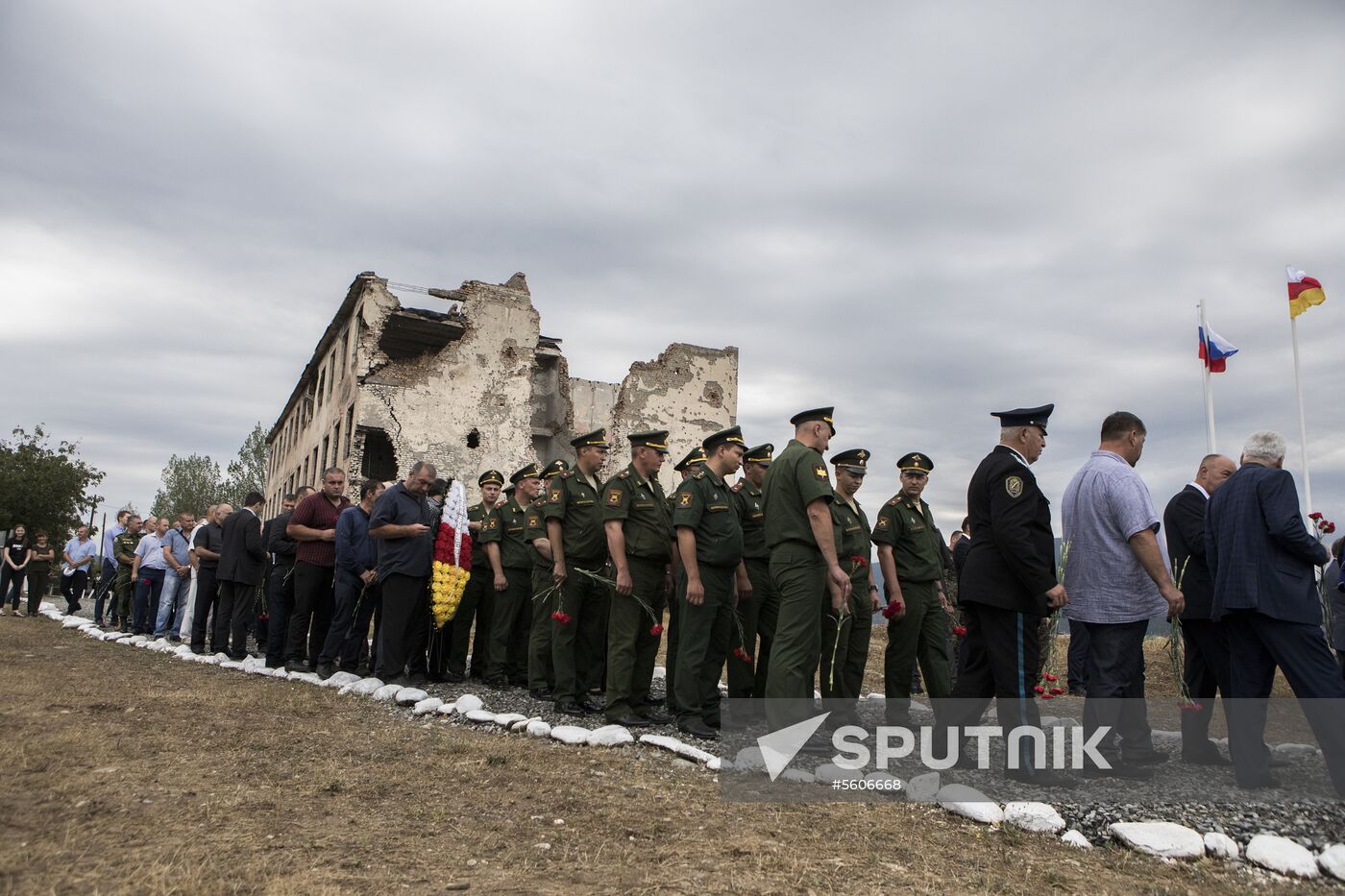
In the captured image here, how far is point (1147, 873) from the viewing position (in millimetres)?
3562

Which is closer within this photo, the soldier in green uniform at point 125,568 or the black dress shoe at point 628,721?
the black dress shoe at point 628,721

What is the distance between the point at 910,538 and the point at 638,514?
205 cm

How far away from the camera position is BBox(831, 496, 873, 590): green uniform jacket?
21.4 ft

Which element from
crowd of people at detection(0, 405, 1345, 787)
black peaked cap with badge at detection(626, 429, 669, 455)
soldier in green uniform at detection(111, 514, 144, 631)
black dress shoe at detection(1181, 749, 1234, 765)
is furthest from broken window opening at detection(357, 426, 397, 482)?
black dress shoe at detection(1181, 749, 1234, 765)

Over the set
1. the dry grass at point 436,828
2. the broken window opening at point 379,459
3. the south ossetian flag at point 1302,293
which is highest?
the south ossetian flag at point 1302,293

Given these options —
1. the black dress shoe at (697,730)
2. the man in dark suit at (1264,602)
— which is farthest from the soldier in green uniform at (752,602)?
the man in dark suit at (1264,602)

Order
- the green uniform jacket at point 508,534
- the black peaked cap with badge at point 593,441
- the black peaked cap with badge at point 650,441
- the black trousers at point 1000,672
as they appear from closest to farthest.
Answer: the black trousers at point 1000,672, the black peaked cap with badge at point 650,441, the black peaked cap with badge at point 593,441, the green uniform jacket at point 508,534

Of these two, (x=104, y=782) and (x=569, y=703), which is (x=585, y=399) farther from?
(x=104, y=782)

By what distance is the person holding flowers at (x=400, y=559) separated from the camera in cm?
800

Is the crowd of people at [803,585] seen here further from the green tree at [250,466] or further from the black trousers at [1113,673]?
the green tree at [250,466]

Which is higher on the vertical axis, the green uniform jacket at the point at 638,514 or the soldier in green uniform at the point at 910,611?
the green uniform jacket at the point at 638,514

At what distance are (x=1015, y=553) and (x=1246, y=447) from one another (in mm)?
1583

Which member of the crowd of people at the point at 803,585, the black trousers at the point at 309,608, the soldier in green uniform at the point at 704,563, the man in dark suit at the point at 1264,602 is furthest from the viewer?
the black trousers at the point at 309,608

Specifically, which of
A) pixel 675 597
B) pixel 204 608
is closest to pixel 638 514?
pixel 675 597
